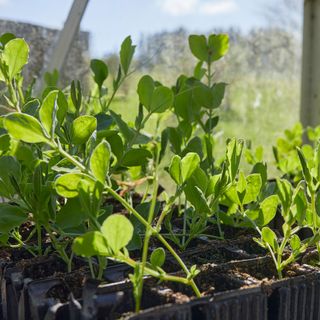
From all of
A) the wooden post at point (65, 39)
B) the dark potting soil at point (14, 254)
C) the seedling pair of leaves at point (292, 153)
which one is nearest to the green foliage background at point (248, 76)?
the wooden post at point (65, 39)

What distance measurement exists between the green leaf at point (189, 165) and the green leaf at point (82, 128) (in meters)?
0.10

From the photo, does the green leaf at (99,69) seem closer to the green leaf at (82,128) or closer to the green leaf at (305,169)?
the green leaf at (82,128)

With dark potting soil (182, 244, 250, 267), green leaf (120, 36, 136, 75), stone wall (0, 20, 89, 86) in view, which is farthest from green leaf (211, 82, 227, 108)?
stone wall (0, 20, 89, 86)

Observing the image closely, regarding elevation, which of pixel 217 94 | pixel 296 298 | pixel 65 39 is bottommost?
pixel 296 298

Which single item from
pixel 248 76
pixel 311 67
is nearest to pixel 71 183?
pixel 311 67

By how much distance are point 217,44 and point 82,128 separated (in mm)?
380

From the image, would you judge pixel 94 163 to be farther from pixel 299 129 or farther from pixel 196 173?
pixel 299 129

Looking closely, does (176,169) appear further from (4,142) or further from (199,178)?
(4,142)

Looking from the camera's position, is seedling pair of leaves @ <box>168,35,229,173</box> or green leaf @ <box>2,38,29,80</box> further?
seedling pair of leaves @ <box>168,35,229,173</box>

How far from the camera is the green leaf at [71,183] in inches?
20.8

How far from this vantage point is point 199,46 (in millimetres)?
904

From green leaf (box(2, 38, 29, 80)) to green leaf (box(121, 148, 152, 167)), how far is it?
6.8 inches

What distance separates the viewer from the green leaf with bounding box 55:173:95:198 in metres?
0.53

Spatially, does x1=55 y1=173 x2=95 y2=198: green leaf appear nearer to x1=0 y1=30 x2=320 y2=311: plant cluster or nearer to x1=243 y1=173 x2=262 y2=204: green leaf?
x1=0 y1=30 x2=320 y2=311: plant cluster
